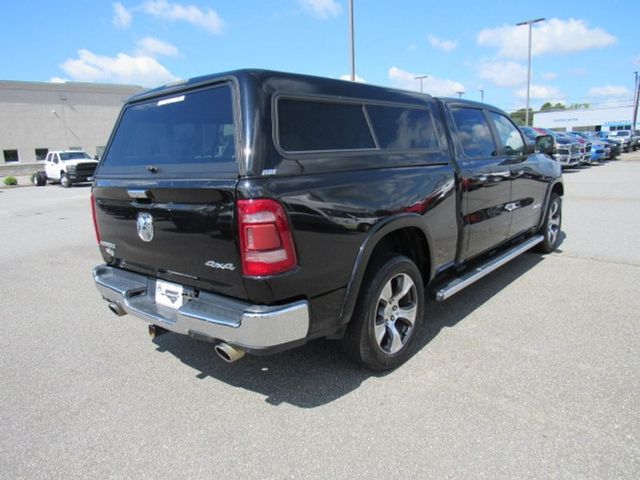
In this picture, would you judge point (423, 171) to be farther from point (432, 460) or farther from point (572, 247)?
point (572, 247)

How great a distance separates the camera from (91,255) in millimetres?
7320

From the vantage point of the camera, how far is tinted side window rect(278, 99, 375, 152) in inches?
108

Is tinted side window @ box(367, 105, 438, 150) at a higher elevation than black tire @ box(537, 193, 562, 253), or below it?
higher

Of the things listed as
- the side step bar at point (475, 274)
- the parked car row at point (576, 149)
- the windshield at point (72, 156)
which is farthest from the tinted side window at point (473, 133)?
the windshield at point (72, 156)

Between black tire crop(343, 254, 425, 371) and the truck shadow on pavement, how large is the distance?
17 centimetres

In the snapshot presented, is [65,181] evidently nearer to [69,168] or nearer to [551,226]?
[69,168]

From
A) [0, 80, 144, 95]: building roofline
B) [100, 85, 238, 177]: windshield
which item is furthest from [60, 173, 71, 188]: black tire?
[100, 85, 238, 177]: windshield

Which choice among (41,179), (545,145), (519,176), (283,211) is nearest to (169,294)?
(283,211)

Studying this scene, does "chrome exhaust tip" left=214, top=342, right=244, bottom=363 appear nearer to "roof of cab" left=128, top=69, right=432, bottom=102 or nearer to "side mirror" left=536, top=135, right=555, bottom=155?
"roof of cab" left=128, top=69, right=432, bottom=102

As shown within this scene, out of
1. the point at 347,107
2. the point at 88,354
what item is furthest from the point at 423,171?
the point at 88,354

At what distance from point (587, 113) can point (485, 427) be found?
305ft

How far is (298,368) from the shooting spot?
3.45m

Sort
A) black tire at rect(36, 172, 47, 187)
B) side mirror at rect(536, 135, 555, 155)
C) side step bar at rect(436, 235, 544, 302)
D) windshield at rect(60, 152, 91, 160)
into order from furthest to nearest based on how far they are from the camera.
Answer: black tire at rect(36, 172, 47, 187) < windshield at rect(60, 152, 91, 160) < side mirror at rect(536, 135, 555, 155) < side step bar at rect(436, 235, 544, 302)

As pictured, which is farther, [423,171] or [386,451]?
[423,171]
